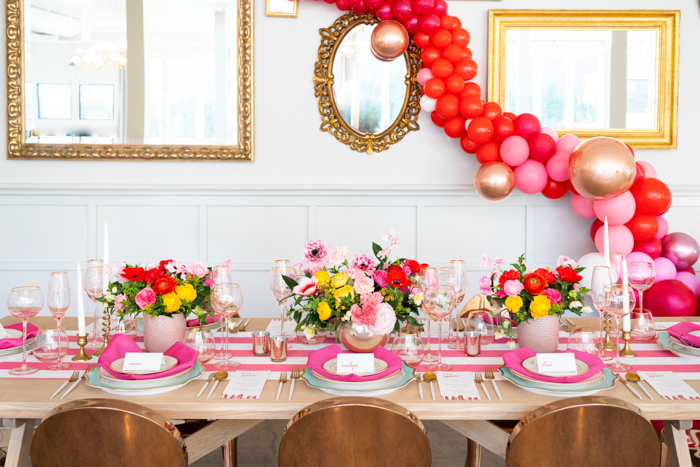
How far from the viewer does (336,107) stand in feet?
11.0

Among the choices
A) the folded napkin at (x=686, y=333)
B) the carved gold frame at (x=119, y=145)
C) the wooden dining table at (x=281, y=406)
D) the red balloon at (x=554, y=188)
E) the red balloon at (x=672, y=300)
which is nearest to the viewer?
the wooden dining table at (x=281, y=406)

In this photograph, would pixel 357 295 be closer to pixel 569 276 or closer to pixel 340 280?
pixel 340 280

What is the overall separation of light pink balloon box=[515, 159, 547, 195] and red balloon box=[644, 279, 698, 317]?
2.48 ft

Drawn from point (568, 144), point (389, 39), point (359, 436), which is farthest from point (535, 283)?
point (389, 39)

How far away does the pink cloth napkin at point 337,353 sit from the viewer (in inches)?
53.2

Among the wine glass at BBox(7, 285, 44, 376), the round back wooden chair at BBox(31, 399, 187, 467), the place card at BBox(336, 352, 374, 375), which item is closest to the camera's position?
the round back wooden chair at BBox(31, 399, 187, 467)

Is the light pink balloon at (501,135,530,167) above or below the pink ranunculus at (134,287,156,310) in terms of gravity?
above

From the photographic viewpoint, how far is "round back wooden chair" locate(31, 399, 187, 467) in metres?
1.10

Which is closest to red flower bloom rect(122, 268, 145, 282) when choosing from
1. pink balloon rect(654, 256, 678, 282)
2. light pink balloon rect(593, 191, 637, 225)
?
light pink balloon rect(593, 191, 637, 225)

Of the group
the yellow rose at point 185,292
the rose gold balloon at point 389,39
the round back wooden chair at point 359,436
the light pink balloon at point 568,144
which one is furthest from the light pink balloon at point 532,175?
the round back wooden chair at point 359,436

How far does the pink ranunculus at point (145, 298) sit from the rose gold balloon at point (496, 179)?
1.90 m

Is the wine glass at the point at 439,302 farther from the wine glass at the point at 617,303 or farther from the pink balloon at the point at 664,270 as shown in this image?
the pink balloon at the point at 664,270

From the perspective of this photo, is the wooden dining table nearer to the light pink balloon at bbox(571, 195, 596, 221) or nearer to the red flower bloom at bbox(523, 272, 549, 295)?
the red flower bloom at bbox(523, 272, 549, 295)

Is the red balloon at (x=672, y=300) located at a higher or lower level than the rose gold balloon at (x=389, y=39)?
lower
